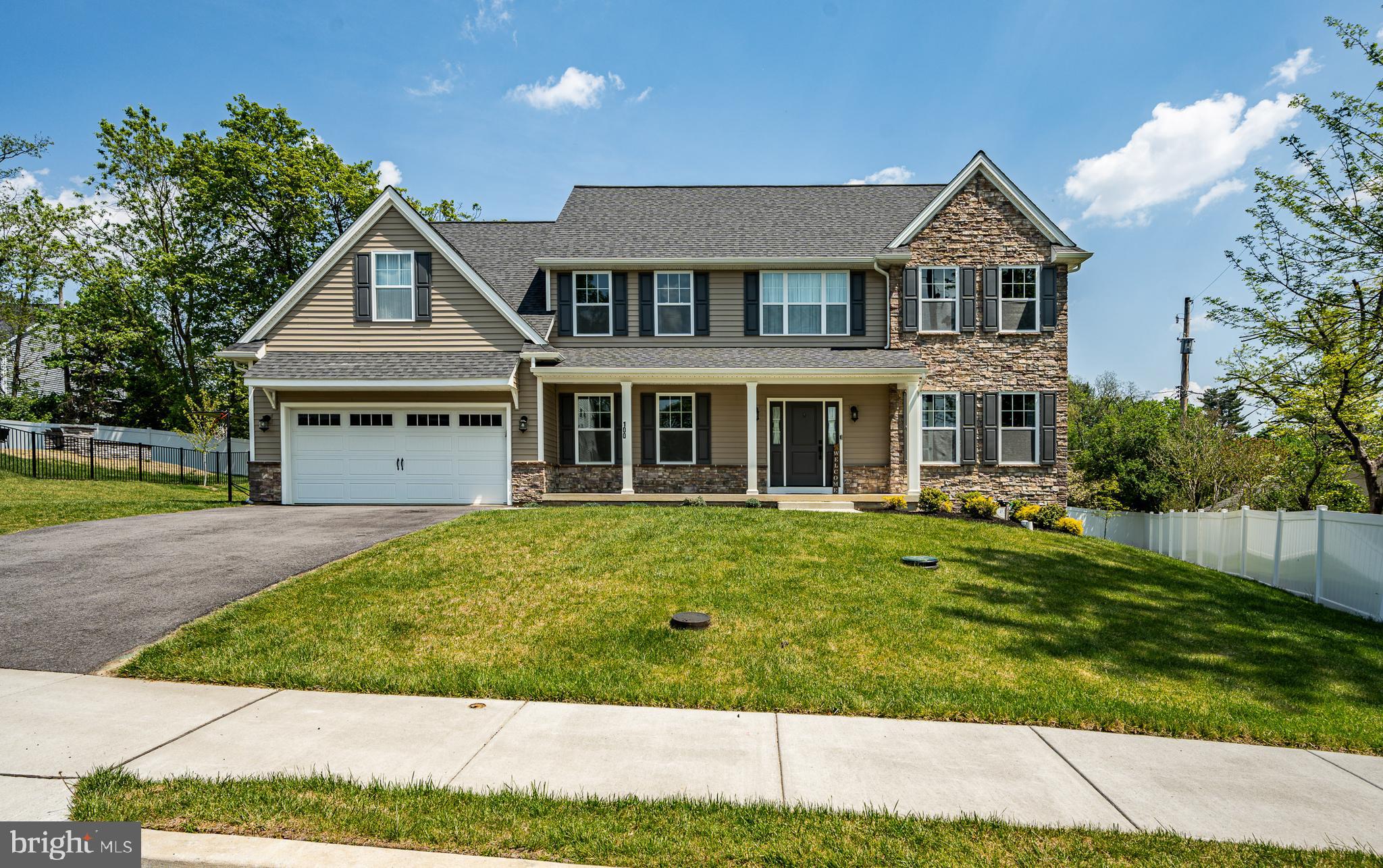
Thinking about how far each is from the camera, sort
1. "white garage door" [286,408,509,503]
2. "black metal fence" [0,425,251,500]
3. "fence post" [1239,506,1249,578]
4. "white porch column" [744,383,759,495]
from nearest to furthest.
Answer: "fence post" [1239,506,1249,578]
"white garage door" [286,408,509,503]
"white porch column" [744,383,759,495]
"black metal fence" [0,425,251,500]

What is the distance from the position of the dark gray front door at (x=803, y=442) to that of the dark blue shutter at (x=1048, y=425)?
5411mm

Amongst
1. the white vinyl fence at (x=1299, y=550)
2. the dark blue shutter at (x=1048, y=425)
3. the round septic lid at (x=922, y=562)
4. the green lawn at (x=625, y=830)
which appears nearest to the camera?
the green lawn at (x=625, y=830)

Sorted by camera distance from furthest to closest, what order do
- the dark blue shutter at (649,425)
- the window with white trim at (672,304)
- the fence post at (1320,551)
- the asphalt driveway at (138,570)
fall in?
the window with white trim at (672,304) < the dark blue shutter at (649,425) < the fence post at (1320,551) < the asphalt driveway at (138,570)

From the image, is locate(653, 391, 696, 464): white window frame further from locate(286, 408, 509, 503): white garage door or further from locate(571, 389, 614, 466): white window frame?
locate(286, 408, 509, 503): white garage door

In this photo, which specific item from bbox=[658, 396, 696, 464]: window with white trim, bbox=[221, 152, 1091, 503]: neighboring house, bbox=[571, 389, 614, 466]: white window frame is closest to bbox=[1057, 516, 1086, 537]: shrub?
bbox=[221, 152, 1091, 503]: neighboring house

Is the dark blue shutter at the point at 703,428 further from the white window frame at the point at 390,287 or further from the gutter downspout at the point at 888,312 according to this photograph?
the white window frame at the point at 390,287

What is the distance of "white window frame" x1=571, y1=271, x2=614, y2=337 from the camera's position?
58.1 ft

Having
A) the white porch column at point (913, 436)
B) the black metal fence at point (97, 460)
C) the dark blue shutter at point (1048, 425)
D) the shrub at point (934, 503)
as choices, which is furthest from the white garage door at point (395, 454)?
the dark blue shutter at point (1048, 425)

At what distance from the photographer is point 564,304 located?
699 inches

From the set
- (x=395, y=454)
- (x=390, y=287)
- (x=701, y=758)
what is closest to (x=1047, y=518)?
(x=701, y=758)

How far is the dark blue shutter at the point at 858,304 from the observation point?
1762 centimetres

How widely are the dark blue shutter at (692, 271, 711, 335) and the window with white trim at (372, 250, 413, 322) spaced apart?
22.7 ft

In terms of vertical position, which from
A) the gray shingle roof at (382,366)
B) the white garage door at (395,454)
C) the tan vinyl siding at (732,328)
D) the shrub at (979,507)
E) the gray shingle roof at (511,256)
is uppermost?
the gray shingle roof at (511,256)

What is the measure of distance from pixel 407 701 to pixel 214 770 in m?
1.42
